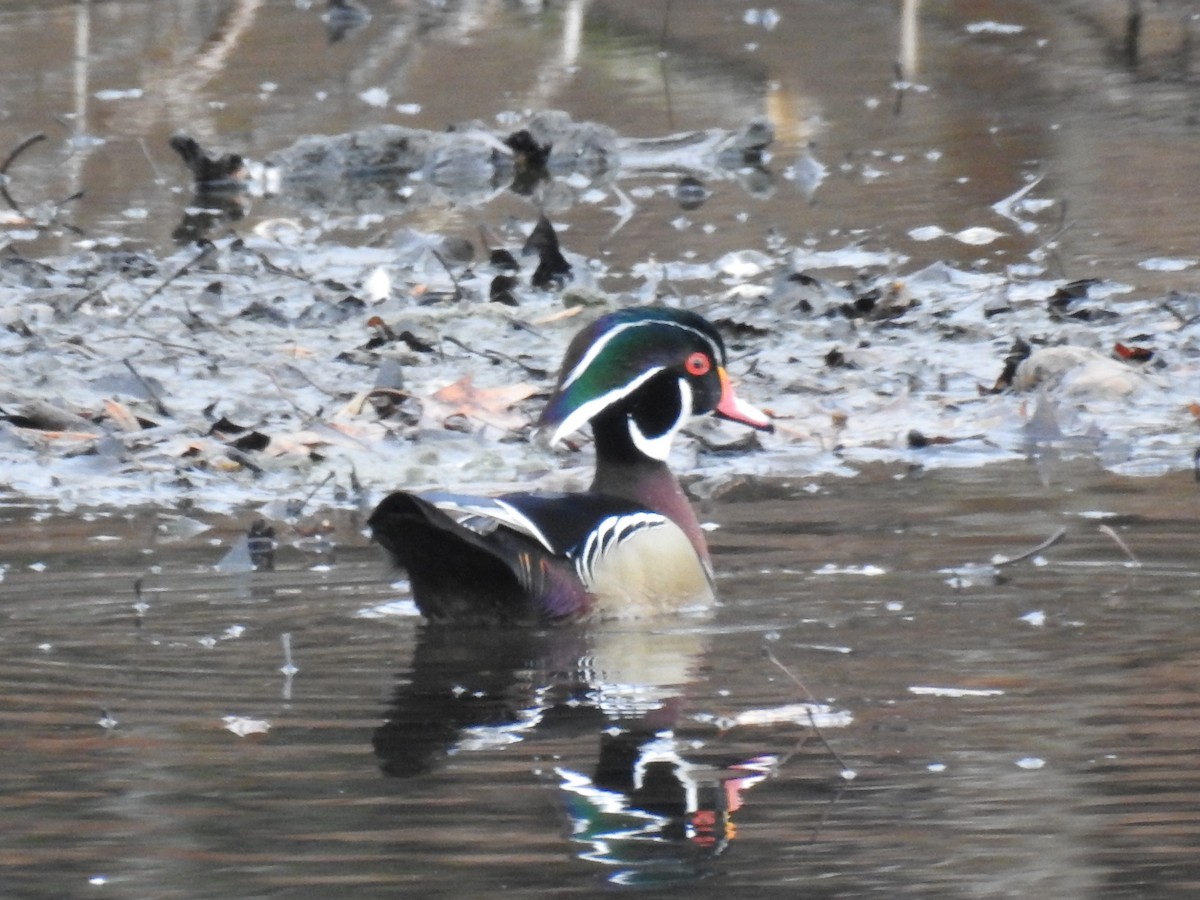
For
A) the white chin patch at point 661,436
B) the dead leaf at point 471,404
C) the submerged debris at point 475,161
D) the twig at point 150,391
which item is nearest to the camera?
the white chin patch at point 661,436

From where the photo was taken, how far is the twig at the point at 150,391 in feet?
28.1

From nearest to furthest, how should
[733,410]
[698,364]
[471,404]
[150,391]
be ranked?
[698,364]
[733,410]
[471,404]
[150,391]

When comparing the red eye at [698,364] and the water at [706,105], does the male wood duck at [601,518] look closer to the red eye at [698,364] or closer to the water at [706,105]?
the red eye at [698,364]

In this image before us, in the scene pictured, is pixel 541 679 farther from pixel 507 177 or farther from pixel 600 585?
pixel 507 177

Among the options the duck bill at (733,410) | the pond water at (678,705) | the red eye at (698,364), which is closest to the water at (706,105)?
the pond water at (678,705)

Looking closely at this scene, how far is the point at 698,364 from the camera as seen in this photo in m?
6.88

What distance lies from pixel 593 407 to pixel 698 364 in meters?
0.42

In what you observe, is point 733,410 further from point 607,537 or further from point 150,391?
point 150,391

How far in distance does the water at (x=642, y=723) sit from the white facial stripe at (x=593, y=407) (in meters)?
0.56

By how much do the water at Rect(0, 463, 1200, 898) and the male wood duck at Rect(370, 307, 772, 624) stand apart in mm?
129

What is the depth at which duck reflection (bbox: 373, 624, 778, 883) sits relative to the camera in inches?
165

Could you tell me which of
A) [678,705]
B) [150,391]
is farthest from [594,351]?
[150,391]

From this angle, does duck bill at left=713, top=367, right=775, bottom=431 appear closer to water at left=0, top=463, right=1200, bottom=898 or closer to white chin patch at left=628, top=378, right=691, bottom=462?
white chin patch at left=628, top=378, right=691, bottom=462

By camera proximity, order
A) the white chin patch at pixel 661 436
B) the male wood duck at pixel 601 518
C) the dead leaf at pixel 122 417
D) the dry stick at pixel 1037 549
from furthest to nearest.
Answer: the dead leaf at pixel 122 417
the white chin patch at pixel 661 436
the dry stick at pixel 1037 549
the male wood duck at pixel 601 518
